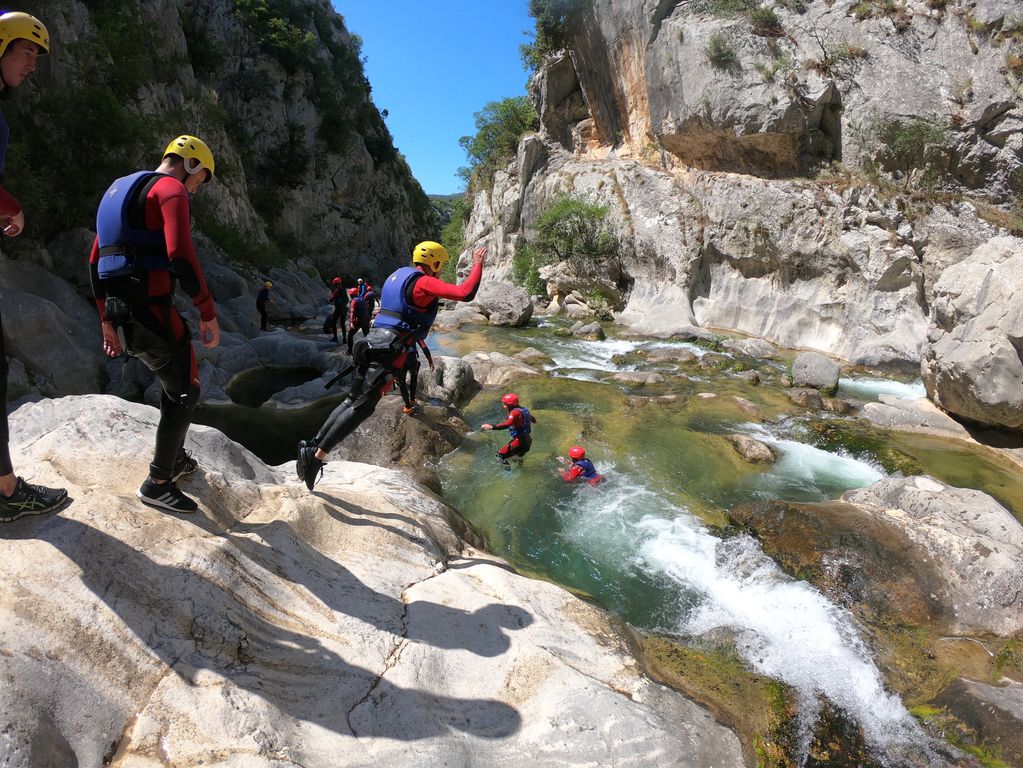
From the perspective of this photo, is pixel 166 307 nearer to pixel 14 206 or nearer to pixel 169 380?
pixel 169 380

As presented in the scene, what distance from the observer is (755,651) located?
15.5 feet

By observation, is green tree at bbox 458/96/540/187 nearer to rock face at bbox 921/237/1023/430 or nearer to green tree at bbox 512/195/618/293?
green tree at bbox 512/195/618/293

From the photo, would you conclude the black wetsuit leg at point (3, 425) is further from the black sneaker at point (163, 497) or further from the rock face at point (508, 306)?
the rock face at point (508, 306)

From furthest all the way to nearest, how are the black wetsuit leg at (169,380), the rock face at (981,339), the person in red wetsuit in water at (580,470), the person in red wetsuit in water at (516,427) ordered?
the rock face at (981,339) → the person in red wetsuit in water at (516,427) → the person in red wetsuit in water at (580,470) → the black wetsuit leg at (169,380)

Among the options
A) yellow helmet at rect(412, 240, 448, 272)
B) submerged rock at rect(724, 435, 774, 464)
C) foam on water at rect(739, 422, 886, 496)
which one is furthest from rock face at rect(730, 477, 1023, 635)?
yellow helmet at rect(412, 240, 448, 272)

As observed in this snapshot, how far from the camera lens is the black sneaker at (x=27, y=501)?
2.80 metres

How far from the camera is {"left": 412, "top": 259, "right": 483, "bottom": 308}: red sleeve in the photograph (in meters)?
4.70

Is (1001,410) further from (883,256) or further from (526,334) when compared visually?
(526,334)

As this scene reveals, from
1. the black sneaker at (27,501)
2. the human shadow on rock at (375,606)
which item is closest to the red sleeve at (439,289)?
the human shadow on rock at (375,606)

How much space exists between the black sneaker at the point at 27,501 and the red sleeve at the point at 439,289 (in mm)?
2953

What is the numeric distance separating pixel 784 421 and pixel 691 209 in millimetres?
16645

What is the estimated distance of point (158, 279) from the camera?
320 centimetres

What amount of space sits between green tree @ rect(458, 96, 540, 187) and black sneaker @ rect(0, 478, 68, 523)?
39752 millimetres

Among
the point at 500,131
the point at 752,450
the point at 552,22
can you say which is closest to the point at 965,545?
the point at 752,450
